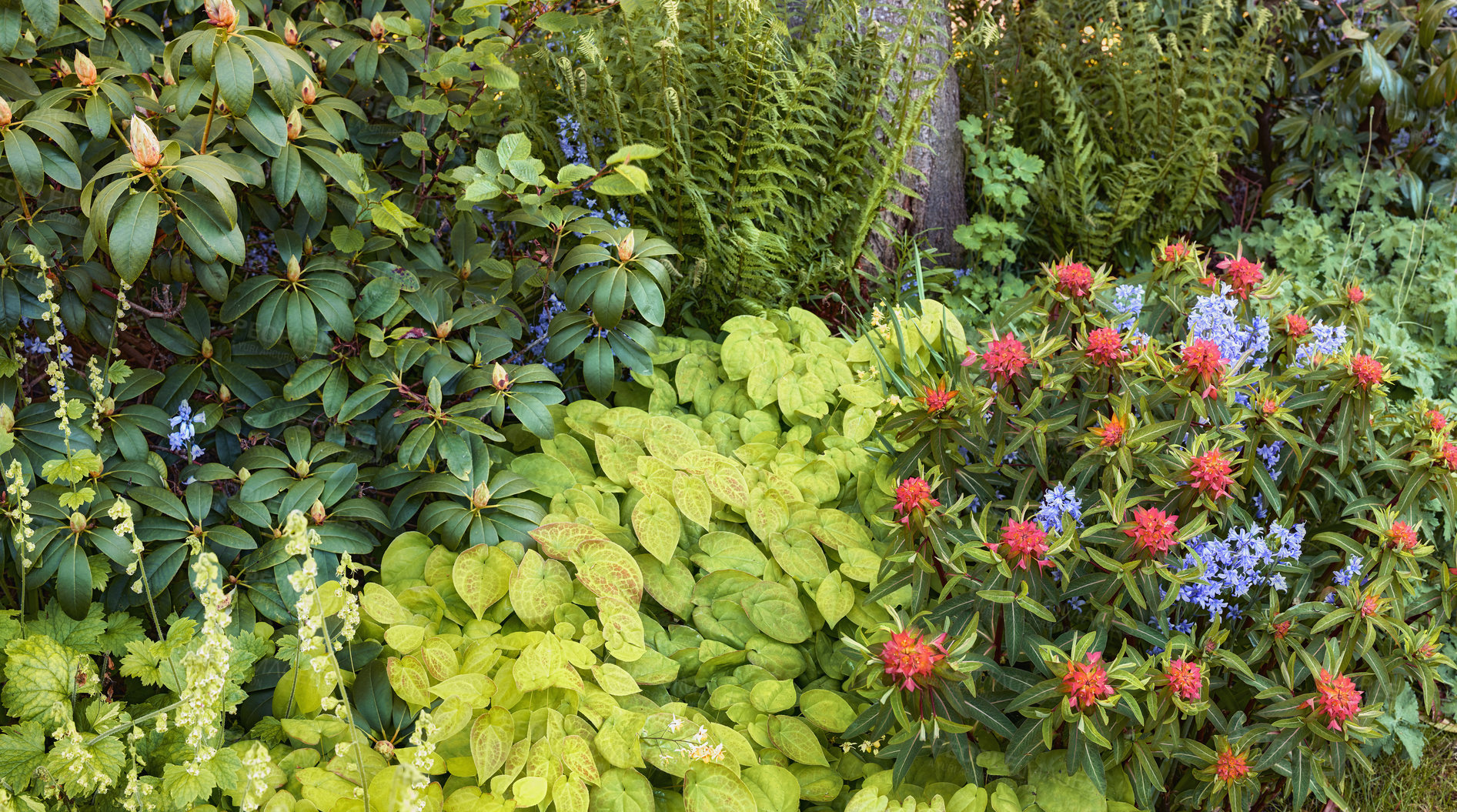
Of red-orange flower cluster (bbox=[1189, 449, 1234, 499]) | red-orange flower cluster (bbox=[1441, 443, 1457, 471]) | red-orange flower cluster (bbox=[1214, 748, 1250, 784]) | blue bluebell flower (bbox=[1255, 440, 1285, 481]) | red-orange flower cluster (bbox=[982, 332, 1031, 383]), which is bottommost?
red-orange flower cluster (bbox=[1214, 748, 1250, 784])

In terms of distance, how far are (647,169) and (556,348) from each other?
809mm

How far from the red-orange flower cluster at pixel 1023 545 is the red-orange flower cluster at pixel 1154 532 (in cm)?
16

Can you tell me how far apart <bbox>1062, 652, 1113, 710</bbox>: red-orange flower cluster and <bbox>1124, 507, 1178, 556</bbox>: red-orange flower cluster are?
215 millimetres

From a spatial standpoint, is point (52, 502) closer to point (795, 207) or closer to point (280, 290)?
point (280, 290)

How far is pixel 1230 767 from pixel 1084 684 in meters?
0.40

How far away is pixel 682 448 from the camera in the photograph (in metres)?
2.41

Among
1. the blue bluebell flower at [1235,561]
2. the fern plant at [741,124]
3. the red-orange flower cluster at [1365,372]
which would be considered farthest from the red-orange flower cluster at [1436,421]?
the fern plant at [741,124]

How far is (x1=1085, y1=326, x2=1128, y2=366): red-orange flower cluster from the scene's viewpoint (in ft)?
6.12

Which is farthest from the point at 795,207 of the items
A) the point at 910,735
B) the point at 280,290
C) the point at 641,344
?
the point at 910,735

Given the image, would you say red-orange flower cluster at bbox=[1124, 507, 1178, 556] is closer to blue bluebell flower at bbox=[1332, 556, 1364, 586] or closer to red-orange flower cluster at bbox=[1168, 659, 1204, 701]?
red-orange flower cluster at bbox=[1168, 659, 1204, 701]

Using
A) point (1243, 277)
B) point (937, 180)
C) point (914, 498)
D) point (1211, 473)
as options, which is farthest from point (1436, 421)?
point (937, 180)

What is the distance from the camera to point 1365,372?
1.88 metres

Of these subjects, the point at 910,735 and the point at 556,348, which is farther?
the point at 556,348

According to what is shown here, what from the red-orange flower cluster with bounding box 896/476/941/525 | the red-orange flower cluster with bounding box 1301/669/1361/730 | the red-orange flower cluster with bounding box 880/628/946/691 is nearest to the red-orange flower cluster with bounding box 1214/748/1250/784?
the red-orange flower cluster with bounding box 1301/669/1361/730
